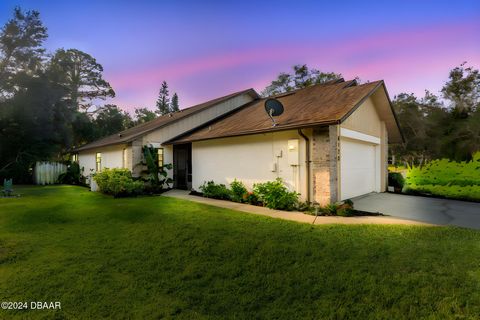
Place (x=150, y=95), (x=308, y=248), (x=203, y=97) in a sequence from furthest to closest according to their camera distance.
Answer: (x=150, y=95)
(x=203, y=97)
(x=308, y=248)

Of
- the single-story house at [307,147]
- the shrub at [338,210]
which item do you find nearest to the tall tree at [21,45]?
the single-story house at [307,147]

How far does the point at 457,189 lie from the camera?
1011cm

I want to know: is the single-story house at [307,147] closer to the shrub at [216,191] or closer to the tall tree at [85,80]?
the shrub at [216,191]

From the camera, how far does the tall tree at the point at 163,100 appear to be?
56625mm

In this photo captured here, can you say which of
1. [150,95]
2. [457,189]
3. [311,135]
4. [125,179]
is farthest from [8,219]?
[150,95]

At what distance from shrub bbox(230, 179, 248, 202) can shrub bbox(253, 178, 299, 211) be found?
3.07ft

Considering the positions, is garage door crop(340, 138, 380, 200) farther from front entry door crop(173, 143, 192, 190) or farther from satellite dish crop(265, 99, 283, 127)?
front entry door crop(173, 143, 192, 190)

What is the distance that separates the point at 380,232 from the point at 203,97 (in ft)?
80.3

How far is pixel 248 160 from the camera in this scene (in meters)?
10.2

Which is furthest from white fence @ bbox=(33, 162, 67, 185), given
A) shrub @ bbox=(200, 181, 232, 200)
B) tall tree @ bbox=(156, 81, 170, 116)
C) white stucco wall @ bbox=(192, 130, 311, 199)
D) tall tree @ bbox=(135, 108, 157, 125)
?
tall tree @ bbox=(156, 81, 170, 116)

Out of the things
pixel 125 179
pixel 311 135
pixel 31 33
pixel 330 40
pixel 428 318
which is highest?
pixel 31 33

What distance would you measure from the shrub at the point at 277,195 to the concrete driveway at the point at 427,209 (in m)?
2.13

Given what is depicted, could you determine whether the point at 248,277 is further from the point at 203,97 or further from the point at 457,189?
the point at 203,97

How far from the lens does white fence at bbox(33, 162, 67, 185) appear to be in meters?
19.8
